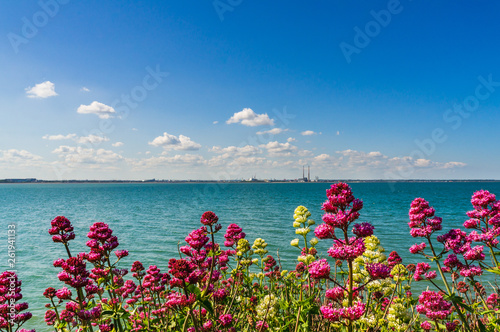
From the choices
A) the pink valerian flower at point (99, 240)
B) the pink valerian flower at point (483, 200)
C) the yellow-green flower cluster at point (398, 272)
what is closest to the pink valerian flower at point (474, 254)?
the pink valerian flower at point (483, 200)

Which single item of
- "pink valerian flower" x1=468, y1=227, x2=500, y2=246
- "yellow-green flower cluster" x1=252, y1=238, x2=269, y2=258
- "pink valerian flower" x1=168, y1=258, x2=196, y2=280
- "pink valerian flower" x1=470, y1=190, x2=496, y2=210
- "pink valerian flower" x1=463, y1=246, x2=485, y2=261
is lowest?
"yellow-green flower cluster" x1=252, y1=238, x2=269, y2=258

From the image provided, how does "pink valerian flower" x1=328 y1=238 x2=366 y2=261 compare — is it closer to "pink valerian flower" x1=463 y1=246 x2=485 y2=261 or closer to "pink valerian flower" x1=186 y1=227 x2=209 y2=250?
"pink valerian flower" x1=186 y1=227 x2=209 y2=250

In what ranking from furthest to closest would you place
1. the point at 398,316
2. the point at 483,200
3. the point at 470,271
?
the point at 483,200
the point at 470,271
the point at 398,316

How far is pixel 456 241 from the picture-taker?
4.54 metres

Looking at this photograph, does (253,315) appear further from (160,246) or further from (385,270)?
(160,246)

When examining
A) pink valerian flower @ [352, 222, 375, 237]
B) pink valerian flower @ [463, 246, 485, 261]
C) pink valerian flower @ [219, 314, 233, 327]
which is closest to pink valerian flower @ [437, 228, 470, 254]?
pink valerian flower @ [463, 246, 485, 261]

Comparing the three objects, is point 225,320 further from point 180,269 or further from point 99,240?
point 99,240

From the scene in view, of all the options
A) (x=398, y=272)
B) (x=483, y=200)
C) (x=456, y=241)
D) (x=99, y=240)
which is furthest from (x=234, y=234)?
(x=483, y=200)

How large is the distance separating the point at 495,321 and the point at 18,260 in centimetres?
2556

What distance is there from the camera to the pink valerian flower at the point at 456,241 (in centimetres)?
452

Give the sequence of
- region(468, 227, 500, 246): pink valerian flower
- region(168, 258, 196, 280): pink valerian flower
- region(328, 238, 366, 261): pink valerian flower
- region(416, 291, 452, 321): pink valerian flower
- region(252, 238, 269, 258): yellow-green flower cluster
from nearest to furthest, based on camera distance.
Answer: region(328, 238, 366, 261): pink valerian flower, region(168, 258, 196, 280): pink valerian flower, region(416, 291, 452, 321): pink valerian flower, region(468, 227, 500, 246): pink valerian flower, region(252, 238, 269, 258): yellow-green flower cluster

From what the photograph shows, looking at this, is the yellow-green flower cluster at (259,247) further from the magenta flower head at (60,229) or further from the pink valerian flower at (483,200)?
the pink valerian flower at (483,200)

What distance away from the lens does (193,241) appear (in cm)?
419

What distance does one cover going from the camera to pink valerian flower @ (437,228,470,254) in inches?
178
